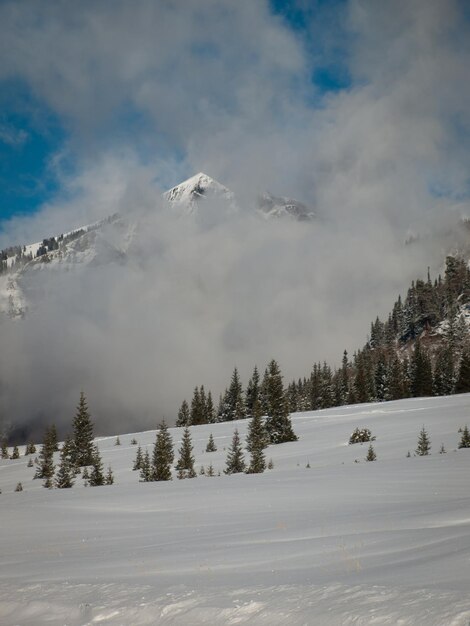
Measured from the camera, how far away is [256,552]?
7.43 m

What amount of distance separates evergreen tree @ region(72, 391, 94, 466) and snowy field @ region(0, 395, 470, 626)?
1092 inches

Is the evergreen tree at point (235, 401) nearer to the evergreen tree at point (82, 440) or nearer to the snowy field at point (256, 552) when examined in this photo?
the evergreen tree at point (82, 440)

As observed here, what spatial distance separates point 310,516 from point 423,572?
5904 mm

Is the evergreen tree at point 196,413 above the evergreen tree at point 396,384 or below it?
below

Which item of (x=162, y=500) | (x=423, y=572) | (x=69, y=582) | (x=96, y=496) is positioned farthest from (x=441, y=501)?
(x=96, y=496)

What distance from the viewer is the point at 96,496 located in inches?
744

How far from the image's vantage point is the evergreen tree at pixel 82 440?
44406 mm

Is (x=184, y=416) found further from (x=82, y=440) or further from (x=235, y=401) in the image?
(x=82, y=440)

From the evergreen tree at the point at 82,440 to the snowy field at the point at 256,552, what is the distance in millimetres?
27734

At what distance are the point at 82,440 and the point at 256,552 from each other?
43829 mm

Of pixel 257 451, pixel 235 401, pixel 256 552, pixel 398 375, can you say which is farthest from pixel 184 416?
pixel 256 552

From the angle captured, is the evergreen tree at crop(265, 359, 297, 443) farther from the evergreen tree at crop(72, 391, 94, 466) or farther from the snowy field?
the snowy field

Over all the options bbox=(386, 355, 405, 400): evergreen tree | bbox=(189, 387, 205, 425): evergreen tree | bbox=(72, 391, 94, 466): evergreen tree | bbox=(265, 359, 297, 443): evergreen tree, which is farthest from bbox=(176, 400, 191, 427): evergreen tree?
bbox=(265, 359, 297, 443): evergreen tree

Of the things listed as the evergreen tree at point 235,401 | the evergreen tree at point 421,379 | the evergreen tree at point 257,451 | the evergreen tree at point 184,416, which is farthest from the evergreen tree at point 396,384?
the evergreen tree at point 257,451
